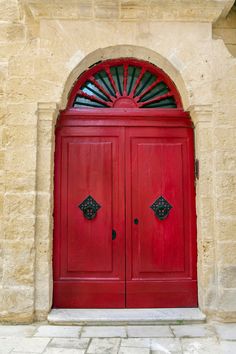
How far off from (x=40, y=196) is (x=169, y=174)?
145cm

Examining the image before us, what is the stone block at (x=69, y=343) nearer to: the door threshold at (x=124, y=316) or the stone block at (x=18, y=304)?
the door threshold at (x=124, y=316)

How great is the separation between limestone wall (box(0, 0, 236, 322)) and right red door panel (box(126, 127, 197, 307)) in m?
0.18

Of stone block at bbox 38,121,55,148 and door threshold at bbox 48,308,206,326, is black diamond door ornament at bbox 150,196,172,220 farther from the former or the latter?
stone block at bbox 38,121,55,148

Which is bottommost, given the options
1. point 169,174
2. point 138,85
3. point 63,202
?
point 63,202

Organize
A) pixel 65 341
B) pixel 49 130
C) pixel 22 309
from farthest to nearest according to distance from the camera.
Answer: pixel 49 130, pixel 22 309, pixel 65 341

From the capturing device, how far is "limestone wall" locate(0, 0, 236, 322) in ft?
11.4

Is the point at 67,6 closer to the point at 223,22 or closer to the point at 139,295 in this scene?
the point at 223,22

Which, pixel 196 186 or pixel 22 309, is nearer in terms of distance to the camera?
pixel 22 309

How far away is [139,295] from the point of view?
3.65 m

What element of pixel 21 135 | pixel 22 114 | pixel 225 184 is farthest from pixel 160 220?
pixel 22 114

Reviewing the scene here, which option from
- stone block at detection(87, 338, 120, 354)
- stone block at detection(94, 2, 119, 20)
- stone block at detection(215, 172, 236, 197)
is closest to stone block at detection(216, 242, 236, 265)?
stone block at detection(215, 172, 236, 197)

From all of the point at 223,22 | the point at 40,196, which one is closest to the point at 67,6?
the point at 223,22

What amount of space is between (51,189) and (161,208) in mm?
1230

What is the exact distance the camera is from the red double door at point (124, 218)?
3656 mm
